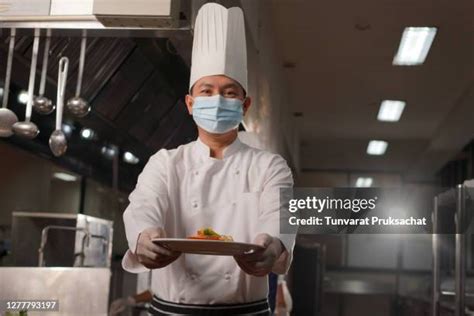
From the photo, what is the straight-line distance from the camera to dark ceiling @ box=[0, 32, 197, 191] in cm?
168

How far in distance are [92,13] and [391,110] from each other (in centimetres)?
80

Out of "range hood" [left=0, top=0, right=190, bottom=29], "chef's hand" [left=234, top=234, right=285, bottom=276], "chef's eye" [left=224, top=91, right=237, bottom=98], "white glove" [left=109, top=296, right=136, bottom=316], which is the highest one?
"range hood" [left=0, top=0, right=190, bottom=29]

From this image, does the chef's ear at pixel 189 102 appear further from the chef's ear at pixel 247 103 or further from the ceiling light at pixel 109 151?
the ceiling light at pixel 109 151

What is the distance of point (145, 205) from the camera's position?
1.43m

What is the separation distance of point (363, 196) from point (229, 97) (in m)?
0.39

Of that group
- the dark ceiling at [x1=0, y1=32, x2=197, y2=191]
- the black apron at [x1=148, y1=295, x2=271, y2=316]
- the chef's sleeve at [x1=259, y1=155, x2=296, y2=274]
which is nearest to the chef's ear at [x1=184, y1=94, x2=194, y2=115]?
the dark ceiling at [x1=0, y1=32, x2=197, y2=191]

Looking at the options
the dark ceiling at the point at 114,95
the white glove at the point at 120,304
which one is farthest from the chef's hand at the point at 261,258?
the white glove at the point at 120,304

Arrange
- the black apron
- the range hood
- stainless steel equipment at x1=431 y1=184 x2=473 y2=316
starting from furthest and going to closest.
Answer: the range hood → stainless steel equipment at x1=431 y1=184 x2=473 y2=316 → the black apron

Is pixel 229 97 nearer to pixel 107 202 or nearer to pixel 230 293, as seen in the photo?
pixel 230 293

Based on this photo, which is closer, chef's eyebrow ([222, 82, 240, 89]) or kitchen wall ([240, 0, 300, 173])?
chef's eyebrow ([222, 82, 240, 89])

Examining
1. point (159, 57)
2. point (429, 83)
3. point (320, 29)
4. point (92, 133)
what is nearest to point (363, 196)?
point (429, 83)

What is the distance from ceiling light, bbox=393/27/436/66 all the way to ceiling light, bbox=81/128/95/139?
0.85m

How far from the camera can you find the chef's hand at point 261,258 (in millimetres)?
1364

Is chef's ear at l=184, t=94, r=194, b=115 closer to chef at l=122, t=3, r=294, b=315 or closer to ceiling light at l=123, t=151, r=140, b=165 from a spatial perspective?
chef at l=122, t=3, r=294, b=315
